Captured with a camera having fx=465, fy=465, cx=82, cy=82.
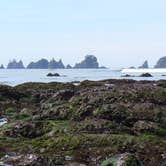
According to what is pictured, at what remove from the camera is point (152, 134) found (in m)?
21.2

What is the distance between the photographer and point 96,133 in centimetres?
2075

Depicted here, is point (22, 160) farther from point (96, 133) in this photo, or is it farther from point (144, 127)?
point (144, 127)

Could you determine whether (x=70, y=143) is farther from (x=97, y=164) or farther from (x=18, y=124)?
(x=18, y=124)

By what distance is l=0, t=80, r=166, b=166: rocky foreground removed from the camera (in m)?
17.8

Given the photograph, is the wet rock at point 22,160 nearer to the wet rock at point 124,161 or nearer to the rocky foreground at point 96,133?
the rocky foreground at point 96,133

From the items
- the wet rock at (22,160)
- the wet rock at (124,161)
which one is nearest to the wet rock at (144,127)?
the wet rock at (124,161)

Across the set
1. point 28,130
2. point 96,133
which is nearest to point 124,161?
point 96,133

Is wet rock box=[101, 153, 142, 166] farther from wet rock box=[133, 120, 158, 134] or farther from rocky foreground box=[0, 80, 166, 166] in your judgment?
wet rock box=[133, 120, 158, 134]

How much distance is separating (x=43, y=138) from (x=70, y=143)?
6.38 ft

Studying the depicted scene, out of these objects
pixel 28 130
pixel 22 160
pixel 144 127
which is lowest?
pixel 22 160

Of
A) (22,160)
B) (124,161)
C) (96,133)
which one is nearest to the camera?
(124,161)

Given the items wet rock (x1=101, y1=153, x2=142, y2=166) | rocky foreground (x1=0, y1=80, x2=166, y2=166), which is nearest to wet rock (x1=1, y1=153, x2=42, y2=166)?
rocky foreground (x1=0, y1=80, x2=166, y2=166)

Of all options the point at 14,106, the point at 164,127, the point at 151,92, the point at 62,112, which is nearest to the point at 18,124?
the point at 62,112

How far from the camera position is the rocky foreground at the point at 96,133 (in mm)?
17781
